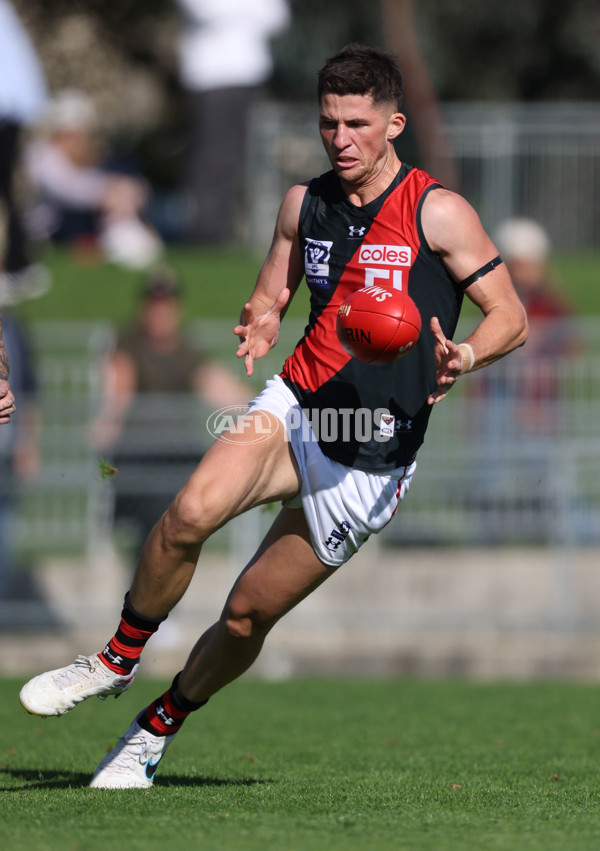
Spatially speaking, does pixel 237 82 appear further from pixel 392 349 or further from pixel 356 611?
pixel 392 349

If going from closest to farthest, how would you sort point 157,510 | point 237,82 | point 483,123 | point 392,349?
1. point 392,349
2. point 157,510
3. point 483,123
4. point 237,82

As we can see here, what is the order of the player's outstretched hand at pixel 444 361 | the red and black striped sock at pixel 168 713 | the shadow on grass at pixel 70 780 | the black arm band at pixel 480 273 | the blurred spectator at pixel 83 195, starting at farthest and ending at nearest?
the blurred spectator at pixel 83 195 < the red and black striped sock at pixel 168 713 < the shadow on grass at pixel 70 780 < the black arm band at pixel 480 273 < the player's outstretched hand at pixel 444 361

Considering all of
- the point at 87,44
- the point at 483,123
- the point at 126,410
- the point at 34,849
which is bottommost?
the point at 34,849

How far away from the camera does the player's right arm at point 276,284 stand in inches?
237

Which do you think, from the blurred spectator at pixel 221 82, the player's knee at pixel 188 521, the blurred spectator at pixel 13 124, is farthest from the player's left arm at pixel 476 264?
the blurred spectator at pixel 221 82

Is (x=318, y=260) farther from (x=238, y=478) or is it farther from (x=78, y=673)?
(x=78, y=673)

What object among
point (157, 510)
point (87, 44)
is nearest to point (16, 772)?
point (157, 510)

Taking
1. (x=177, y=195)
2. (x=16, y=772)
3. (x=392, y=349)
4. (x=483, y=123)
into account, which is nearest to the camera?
(x=392, y=349)

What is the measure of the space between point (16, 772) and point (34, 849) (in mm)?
2019

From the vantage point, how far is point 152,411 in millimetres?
12055

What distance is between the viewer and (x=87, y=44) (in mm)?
26891

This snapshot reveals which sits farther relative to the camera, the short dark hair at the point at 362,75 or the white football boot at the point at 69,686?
the short dark hair at the point at 362,75

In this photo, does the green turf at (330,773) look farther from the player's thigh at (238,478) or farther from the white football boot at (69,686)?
the player's thigh at (238,478)

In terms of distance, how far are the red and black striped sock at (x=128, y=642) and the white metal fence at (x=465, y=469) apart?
5.92 m
